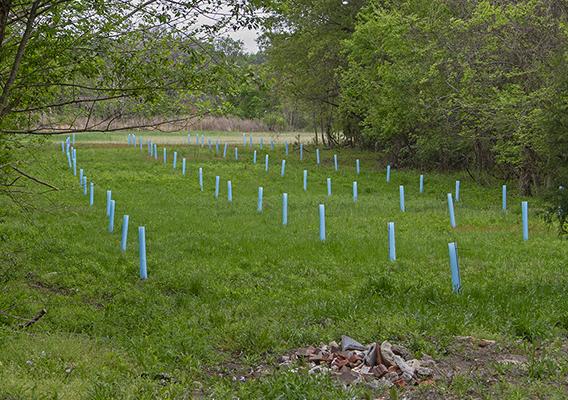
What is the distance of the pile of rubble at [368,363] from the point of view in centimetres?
688

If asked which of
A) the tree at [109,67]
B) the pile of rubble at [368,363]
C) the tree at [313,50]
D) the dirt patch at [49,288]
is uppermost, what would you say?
the tree at [313,50]

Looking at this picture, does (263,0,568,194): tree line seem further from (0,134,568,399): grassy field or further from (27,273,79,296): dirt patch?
(27,273,79,296): dirt patch

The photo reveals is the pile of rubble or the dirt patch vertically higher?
the pile of rubble

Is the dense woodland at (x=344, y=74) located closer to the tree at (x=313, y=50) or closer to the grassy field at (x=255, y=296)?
the tree at (x=313, y=50)

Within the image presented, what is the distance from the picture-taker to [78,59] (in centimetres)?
1021

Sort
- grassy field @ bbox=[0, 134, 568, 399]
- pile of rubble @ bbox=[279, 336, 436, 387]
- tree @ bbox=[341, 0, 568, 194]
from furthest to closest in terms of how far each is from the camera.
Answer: tree @ bbox=[341, 0, 568, 194] → grassy field @ bbox=[0, 134, 568, 399] → pile of rubble @ bbox=[279, 336, 436, 387]

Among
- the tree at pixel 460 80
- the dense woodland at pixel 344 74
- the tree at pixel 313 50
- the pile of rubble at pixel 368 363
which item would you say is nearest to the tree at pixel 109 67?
the dense woodland at pixel 344 74

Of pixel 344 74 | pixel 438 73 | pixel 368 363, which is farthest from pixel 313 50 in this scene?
Answer: pixel 368 363

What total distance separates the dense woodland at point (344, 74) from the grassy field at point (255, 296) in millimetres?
2144

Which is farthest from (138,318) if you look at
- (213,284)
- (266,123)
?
(266,123)

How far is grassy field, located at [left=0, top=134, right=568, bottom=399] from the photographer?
7.04m

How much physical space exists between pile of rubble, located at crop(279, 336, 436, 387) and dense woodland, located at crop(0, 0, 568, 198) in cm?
453

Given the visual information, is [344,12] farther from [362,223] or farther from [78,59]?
[78,59]

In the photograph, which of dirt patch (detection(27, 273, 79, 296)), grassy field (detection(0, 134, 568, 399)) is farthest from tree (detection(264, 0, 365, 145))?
dirt patch (detection(27, 273, 79, 296))
